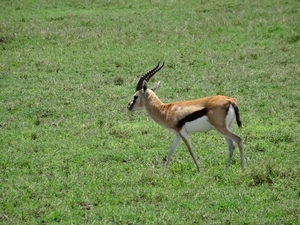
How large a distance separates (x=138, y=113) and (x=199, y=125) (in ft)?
8.68

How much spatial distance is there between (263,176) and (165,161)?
1.37 metres

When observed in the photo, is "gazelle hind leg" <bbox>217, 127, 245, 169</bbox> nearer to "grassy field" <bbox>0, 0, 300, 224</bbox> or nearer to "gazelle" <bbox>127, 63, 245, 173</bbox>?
"gazelle" <bbox>127, 63, 245, 173</bbox>

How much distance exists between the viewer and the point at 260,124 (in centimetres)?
876

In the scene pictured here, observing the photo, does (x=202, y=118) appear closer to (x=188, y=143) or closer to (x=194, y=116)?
(x=194, y=116)

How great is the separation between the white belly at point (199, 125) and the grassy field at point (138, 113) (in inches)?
17.6

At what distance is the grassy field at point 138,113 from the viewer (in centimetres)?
605

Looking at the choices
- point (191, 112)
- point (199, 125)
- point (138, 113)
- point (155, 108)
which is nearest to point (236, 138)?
point (199, 125)

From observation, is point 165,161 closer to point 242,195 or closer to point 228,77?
point 242,195

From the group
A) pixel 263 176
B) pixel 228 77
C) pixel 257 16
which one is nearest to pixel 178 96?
pixel 228 77

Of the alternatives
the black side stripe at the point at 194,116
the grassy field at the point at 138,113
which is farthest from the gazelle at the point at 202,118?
the grassy field at the point at 138,113

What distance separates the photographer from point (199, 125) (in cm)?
707

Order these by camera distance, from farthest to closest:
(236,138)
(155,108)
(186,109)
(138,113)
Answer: (138,113)
(155,108)
(186,109)
(236,138)

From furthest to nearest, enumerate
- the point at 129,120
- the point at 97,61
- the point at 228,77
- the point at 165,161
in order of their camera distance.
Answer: the point at 97,61, the point at 228,77, the point at 129,120, the point at 165,161

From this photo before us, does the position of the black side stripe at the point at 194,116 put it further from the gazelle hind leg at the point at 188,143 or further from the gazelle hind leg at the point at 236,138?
the gazelle hind leg at the point at 236,138
